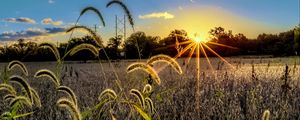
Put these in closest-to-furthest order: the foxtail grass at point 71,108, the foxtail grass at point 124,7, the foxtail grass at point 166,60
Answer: the foxtail grass at point 71,108
the foxtail grass at point 166,60
the foxtail grass at point 124,7

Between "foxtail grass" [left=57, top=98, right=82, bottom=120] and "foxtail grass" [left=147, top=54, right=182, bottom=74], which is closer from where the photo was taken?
"foxtail grass" [left=57, top=98, right=82, bottom=120]

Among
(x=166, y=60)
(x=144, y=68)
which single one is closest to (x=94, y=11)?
(x=166, y=60)

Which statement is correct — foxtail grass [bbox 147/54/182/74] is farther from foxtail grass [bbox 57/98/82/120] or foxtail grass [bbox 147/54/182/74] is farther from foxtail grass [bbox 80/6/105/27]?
foxtail grass [bbox 57/98/82/120]

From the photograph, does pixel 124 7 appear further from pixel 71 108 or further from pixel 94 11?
pixel 71 108

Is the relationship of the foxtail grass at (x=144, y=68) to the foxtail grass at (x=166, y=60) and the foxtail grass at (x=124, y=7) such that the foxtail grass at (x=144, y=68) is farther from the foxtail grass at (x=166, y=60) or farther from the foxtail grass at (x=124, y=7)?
the foxtail grass at (x=124, y=7)

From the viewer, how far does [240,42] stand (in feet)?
276

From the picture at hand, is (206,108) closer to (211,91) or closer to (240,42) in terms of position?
(211,91)

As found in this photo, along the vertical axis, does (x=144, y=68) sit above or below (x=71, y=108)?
above

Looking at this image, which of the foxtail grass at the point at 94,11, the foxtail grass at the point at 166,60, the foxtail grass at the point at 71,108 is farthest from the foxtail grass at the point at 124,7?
the foxtail grass at the point at 71,108

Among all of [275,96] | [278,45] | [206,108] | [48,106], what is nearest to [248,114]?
[206,108]

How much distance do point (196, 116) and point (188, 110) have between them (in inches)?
14.6

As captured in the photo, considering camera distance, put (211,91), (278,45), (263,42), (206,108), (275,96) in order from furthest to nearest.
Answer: (263,42), (278,45), (211,91), (275,96), (206,108)

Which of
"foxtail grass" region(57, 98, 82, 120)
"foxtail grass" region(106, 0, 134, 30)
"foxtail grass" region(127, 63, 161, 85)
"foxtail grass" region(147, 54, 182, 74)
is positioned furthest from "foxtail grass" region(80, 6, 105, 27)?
"foxtail grass" region(57, 98, 82, 120)

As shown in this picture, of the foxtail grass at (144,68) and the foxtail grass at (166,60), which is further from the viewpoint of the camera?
the foxtail grass at (166,60)
